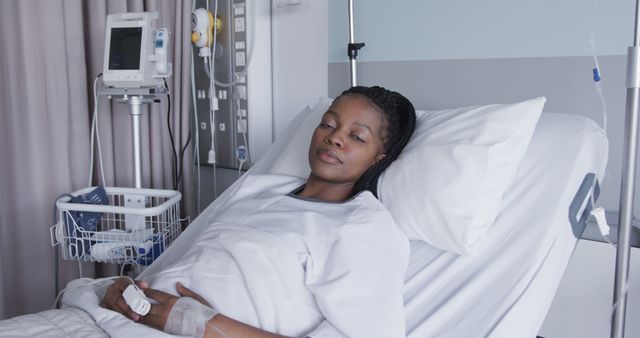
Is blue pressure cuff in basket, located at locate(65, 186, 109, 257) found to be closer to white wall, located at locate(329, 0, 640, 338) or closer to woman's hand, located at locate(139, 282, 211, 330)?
woman's hand, located at locate(139, 282, 211, 330)

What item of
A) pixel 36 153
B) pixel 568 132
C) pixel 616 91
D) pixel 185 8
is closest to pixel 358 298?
pixel 568 132

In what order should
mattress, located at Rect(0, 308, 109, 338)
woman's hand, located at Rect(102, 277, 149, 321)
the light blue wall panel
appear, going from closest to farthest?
mattress, located at Rect(0, 308, 109, 338), woman's hand, located at Rect(102, 277, 149, 321), the light blue wall panel

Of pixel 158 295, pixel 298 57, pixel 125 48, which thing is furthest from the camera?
pixel 298 57

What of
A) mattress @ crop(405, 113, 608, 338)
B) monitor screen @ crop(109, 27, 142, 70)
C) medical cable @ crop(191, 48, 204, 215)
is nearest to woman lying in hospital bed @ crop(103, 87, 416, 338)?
mattress @ crop(405, 113, 608, 338)

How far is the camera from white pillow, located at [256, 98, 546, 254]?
4.39 ft

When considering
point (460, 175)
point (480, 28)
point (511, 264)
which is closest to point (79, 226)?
point (460, 175)

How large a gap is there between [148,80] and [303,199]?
0.82 meters

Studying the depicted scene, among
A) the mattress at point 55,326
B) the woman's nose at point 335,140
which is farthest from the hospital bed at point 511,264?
the woman's nose at point 335,140

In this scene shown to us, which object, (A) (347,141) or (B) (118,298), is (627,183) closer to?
(A) (347,141)

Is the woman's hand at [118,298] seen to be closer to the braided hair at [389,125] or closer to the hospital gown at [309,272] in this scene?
the hospital gown at [309,272]

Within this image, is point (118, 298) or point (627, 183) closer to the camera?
point (118, 298)

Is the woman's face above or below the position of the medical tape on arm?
above

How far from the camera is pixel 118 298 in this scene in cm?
122

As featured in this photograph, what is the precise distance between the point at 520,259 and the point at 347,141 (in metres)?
0.49
